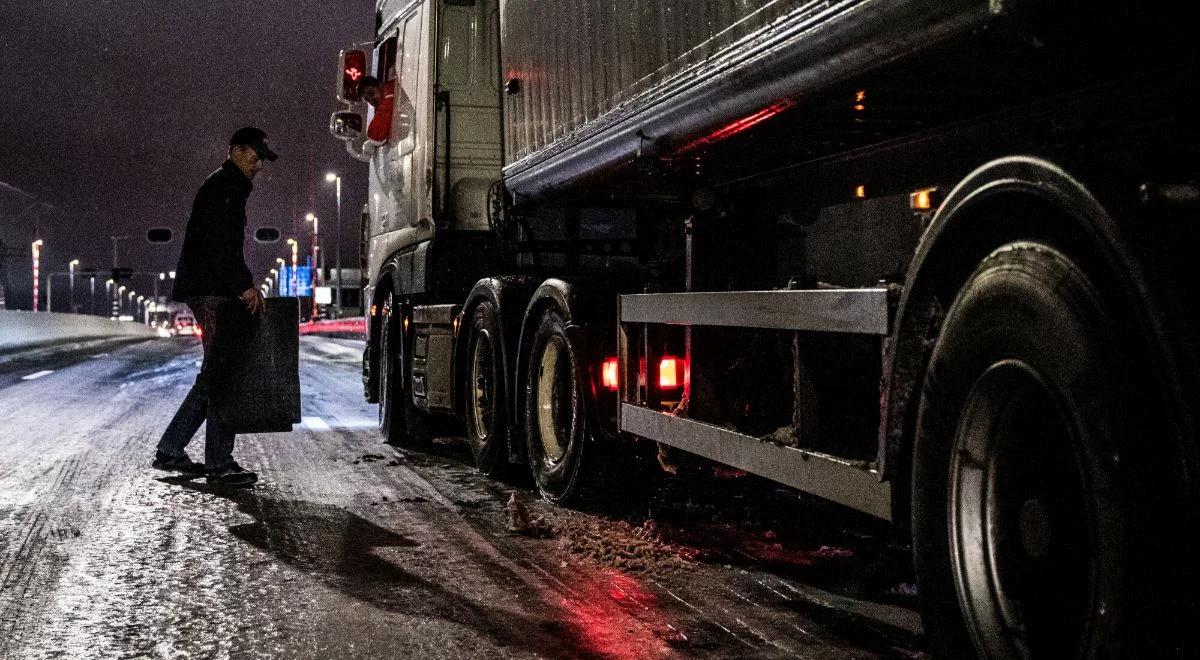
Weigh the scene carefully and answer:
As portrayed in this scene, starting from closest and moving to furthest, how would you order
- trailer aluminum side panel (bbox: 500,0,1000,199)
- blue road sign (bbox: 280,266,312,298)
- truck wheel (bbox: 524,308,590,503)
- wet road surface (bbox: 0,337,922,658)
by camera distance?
trailer aluminum side panel (bbox: 500,0,1000,199)
wet road surface (bbox: 0,337,922,658)
truck wheel (bbox: 524,308,590,503)
blue road sign (bbox: 280,266,312,298)

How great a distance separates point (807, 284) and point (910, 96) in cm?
97

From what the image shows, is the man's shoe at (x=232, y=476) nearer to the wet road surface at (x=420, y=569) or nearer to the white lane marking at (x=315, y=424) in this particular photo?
the wet road surface at (x=420, y=569)

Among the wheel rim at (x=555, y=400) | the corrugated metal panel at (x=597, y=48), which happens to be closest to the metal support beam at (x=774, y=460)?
the wheel rim at (x=555, y=400)

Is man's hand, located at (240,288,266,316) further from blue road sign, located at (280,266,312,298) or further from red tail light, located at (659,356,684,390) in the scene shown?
blue road sign, located at (280,266,312,298)

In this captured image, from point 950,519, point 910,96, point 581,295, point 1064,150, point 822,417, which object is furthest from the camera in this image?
point 581,295

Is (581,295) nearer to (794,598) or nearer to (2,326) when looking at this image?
(794,598)

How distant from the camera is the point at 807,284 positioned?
499cm

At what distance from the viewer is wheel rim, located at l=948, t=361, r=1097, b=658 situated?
331 centimetres

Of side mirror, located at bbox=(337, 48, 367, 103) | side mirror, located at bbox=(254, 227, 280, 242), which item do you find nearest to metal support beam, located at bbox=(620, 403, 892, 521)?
side mirror, located at bbox=(337, 48, 367, 103)

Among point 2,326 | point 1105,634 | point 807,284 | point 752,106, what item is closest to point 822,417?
point 807,284

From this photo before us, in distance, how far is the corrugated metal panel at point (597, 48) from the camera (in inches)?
208

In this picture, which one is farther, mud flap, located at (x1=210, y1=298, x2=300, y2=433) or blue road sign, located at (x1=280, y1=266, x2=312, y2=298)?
blue road sign, located at (x1=280, y1=266, x2=312, y2=298)

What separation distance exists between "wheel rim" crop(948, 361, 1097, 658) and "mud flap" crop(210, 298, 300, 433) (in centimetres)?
573

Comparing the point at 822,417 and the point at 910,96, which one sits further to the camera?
the point at 822,417
